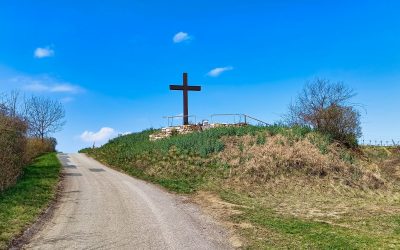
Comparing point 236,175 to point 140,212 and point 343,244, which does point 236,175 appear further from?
point 343,244

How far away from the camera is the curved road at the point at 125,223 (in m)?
10.3

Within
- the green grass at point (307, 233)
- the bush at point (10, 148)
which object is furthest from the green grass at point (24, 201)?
the green grass at point (307, 233)

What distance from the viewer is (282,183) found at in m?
21.1

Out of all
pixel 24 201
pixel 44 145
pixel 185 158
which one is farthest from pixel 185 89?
pixel 24 201

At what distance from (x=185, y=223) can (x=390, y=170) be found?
18896 millimetres

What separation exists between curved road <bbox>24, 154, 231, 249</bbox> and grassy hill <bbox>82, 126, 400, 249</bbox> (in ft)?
3.57

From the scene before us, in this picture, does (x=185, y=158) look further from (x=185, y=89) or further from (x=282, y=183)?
(x=185, y=89)

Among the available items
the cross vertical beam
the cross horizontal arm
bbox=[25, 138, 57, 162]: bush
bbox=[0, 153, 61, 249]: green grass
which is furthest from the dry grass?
bbox=[25, 138, 57, 162]: bush

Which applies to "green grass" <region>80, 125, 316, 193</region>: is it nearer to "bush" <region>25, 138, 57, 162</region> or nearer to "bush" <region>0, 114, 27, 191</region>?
"bush" <region>0, 114, 27, 191</region>

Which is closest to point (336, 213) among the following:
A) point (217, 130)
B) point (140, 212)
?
point (140, 212)

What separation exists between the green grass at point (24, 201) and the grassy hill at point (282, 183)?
5756 mm

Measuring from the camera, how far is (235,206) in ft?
51.6

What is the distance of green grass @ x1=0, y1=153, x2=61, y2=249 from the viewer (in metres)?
11.6

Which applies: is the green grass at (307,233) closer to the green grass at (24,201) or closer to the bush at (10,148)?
the green grass at (24,201)
